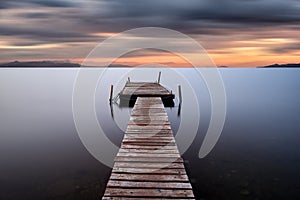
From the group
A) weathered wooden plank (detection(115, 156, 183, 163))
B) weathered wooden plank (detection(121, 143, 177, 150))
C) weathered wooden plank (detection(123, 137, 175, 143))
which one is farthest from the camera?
weathered wooden plank (detection(123, 137, 175, 143))

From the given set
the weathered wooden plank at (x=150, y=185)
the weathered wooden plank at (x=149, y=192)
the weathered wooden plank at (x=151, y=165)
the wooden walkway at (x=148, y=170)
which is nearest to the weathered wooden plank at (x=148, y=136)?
the wooden walkway at (x=148, y=170)

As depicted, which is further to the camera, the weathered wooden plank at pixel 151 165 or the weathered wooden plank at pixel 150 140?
the weathered wooden plank at pixel 150 140

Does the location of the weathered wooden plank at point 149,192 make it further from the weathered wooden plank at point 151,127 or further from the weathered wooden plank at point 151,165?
the weathered wooden plank at point 151,127

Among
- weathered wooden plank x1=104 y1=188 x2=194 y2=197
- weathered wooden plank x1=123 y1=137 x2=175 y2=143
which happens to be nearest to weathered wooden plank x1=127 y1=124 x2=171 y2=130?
weathered wooden plank x1=123 y1=137 x2=175 y2=143

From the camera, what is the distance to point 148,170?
750 cm

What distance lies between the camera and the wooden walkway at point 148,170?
20.6 ft

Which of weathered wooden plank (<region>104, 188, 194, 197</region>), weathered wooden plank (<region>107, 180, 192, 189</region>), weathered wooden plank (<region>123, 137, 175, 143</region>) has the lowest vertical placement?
weathered wooden plank (<region>104, 188, 194, 197</region>)

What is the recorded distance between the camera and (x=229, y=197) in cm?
1020

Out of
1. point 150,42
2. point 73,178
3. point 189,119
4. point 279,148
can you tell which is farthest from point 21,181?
point 150,42

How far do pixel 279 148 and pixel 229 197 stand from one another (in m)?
8.42

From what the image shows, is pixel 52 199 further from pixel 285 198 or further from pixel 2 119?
pixel 2 119

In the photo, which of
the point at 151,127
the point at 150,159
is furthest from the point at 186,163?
the point at 150,159

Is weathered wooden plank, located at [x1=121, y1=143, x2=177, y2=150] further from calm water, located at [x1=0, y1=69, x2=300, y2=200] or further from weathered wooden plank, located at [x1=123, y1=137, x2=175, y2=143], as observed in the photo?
calm water, located at [x1=0, y1=69, x2=300, y2=200]

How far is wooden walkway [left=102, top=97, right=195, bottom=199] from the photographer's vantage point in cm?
627
